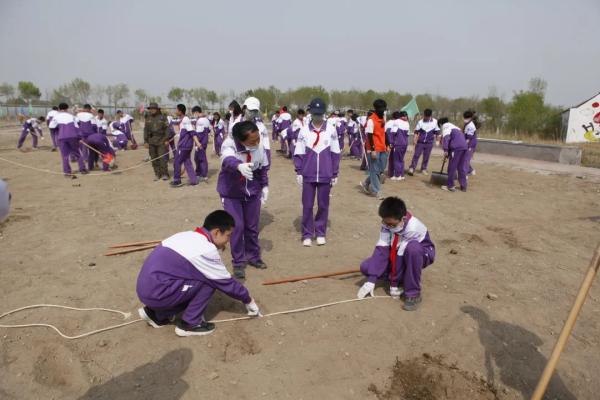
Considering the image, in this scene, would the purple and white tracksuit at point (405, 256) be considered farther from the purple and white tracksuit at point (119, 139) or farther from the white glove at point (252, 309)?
the purple and white tracksuit at point (119, 139)

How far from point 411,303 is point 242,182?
→ 2.19 m

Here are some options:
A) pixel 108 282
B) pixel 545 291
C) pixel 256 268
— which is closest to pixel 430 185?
pixel 545 291

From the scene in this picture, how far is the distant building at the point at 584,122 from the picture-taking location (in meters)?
20.8

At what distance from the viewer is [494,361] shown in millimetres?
3109

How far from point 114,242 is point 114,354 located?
2775 millimetres

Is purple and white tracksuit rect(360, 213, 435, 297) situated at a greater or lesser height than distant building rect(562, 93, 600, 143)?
lesser

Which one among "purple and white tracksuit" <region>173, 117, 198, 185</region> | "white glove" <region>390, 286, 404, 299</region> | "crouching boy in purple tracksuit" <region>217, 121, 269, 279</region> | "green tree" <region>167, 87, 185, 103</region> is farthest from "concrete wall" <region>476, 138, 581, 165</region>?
"green tree" <region>167, 87, 185, 103</region>

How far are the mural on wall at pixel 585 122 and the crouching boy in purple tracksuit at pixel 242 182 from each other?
74.2ft

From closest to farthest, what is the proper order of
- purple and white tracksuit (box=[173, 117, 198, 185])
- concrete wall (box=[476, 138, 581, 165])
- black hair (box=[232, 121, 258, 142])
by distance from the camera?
black hair (box=[232, 121, 258, 142]) → purple and white tracksuit (box=[173, 117, 198, 185]) → concrete wall (box=[476, 138, 581, 165])

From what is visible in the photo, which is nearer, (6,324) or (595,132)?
(6,324)

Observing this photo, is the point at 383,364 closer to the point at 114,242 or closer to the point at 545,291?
the point at 545,291

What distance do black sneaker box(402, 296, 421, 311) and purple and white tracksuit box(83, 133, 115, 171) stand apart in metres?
10.1

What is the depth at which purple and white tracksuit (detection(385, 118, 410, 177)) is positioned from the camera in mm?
10219

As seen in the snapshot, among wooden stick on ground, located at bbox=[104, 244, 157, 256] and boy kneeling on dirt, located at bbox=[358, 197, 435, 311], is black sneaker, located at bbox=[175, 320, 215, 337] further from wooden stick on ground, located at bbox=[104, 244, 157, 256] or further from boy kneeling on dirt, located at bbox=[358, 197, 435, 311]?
wooden stick on ground, located at bbox=[104, 244, 157, 256]
